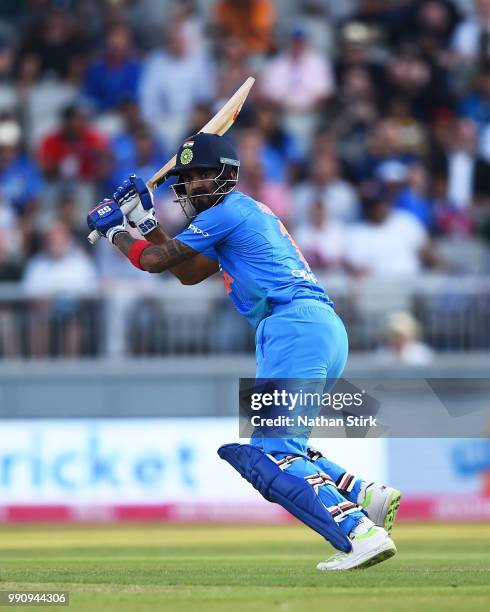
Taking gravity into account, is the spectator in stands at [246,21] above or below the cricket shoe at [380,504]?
above

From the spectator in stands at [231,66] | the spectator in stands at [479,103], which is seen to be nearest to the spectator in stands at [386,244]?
the spectator in stands at [479,103]

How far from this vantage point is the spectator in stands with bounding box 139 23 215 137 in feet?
→ 49.1

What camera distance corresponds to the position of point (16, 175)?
1459cm

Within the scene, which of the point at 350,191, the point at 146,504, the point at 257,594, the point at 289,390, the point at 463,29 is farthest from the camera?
the point at 463,29

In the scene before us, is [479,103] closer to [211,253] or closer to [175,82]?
[175,82]

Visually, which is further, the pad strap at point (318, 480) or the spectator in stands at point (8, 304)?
the spectator in stands at point (8, 304)

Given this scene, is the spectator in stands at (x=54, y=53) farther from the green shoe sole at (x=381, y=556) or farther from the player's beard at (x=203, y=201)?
the green shoe sole at (x=381, y=556)

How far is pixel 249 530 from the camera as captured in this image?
11.9 m

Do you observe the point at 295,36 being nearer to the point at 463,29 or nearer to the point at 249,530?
the point at 463,29

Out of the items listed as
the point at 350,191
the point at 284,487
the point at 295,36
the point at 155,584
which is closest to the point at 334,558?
the point at 284,487

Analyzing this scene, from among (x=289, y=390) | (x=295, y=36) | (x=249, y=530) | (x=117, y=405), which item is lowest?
(x=249, y=530)

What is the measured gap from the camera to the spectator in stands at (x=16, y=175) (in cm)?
1439

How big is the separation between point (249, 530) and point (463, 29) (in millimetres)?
6124

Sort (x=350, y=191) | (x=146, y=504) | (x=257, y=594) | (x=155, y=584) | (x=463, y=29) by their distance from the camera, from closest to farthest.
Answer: (x=257, y=594) → (x=155, y=584) → (x=146, y=504) → (x=350, y=191) → (x=463, y=29)
